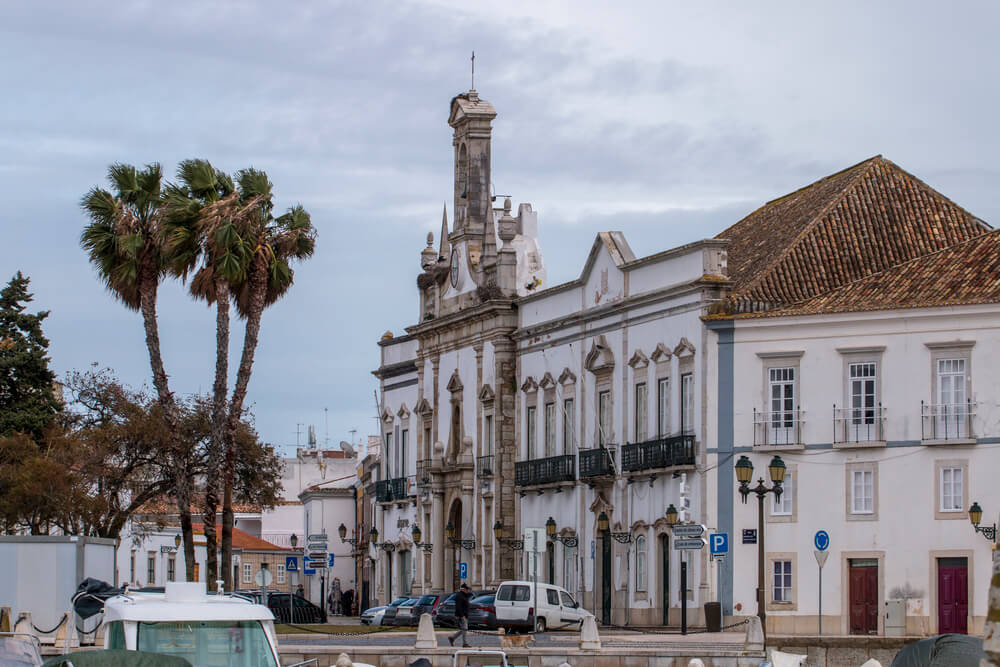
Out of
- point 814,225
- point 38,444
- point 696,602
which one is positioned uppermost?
point 814,225

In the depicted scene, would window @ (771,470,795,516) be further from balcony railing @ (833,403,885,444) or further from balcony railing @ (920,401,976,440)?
balcony railing @ (920,401,976,440)

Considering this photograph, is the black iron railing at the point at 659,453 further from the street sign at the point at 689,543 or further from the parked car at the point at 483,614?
the street sign at the point at 689,543

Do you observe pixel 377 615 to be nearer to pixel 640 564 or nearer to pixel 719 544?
pixel 640 564

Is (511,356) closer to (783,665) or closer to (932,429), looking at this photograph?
(932,429)

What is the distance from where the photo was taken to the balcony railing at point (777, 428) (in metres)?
47.3

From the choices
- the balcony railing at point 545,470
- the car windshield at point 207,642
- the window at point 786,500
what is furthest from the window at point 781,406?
the car windshield at point 207,642

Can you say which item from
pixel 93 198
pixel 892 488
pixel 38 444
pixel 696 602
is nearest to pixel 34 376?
pixel 38 444

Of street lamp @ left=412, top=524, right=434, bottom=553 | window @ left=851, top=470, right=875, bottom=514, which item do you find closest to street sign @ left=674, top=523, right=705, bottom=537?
window @ left=851, top=470, right=875, bottom=514

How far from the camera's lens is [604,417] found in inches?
2176

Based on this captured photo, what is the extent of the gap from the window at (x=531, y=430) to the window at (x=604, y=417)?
15.8 ft

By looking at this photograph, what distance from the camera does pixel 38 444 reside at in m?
63.2

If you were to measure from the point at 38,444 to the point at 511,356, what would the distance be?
16.0 m

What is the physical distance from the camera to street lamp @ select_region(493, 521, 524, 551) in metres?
59.8

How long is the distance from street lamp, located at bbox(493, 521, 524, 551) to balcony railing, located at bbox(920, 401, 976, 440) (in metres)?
17.7
